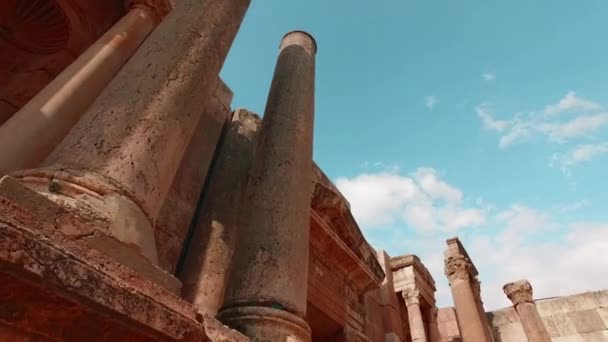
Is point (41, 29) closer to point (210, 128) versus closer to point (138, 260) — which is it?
point (210, 128)

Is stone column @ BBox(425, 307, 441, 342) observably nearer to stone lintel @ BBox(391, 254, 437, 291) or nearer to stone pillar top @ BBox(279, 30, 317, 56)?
stone lintel @ BBox(391, 254, 437, 291)

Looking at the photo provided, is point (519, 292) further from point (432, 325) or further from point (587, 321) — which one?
point (432, 325)

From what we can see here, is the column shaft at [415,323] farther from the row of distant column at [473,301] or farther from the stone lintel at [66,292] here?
the stone lintel at [66,292]

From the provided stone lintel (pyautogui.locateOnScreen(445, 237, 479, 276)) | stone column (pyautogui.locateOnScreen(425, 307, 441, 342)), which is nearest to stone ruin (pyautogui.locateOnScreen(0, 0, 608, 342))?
stone column (pyautogui.locateOnScreen(425, 307, 441, 342))

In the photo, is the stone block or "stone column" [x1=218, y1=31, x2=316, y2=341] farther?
the stone block

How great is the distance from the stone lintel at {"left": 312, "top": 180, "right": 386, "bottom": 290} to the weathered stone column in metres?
3.93

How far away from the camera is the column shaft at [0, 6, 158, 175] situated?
3100 millimetres

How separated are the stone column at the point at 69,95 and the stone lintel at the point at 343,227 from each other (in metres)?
3.66

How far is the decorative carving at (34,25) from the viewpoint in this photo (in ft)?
18.6

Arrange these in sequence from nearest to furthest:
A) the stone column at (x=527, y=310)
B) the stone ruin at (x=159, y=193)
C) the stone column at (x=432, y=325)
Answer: the stone ruin at (x=159, y=193)
the stone column at (x=432, y=325)
the stone column at (x=527, y=310)

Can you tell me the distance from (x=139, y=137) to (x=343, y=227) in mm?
5318

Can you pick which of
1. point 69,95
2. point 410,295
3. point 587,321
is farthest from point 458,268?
point 69,95

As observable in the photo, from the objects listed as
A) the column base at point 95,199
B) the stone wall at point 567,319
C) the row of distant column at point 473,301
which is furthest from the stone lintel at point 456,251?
the column base at point 95,199

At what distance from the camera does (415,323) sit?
11414 millimetres
